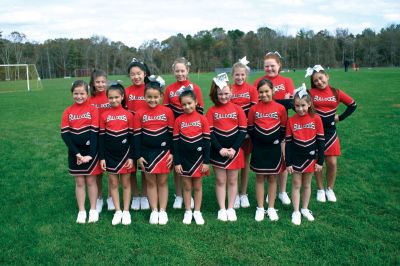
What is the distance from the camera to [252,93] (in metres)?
4.81

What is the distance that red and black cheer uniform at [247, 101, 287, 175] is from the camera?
4.43m

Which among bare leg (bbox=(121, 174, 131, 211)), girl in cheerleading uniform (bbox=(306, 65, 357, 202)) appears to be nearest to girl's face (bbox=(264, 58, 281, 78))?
girl in cheerleading uniform (bbox=(306, 65, 357, 202))

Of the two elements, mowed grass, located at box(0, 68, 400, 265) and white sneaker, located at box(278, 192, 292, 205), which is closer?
mowed grass, located at box(0, 68, 400, 265)

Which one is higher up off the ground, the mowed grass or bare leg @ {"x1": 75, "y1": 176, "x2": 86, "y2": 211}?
bare leg @ {"x1": 75, "y1": 176, "x2": 86, "y2": 211}

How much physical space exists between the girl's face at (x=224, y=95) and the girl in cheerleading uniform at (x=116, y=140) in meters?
1.09

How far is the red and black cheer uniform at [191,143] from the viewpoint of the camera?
4327 millimetres

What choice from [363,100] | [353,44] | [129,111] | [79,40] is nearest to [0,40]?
[79,40]

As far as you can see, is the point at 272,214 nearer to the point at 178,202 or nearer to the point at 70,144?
the point at 178,202

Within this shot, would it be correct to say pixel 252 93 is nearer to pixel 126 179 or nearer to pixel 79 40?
pixel 126 179

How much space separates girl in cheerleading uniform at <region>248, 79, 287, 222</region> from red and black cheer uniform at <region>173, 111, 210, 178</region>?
61cm

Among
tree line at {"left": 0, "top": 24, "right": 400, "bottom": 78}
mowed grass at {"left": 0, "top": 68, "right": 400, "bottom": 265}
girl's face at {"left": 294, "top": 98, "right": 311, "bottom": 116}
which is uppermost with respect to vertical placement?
tree line at {"left": 0, "top": 24, "right": 400, "bottom": 78}

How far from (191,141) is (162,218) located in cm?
102

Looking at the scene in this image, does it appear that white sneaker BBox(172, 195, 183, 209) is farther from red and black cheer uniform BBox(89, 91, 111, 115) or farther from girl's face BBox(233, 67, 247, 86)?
girl's face BBox(233, 67, 247, 86)

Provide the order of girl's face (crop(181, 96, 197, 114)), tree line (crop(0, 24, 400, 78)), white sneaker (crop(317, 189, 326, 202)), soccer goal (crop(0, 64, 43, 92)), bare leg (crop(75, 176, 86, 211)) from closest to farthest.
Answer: girl's face (crop(181, 96, 197, 114))
bare leg (crop(75, 176, 86, 211))
white sneaker (crop(317, 189, 326, 202))
soccer goal (crop(0, 64, 43, 92))
tree line (crop(0, 24, 400, 78))
